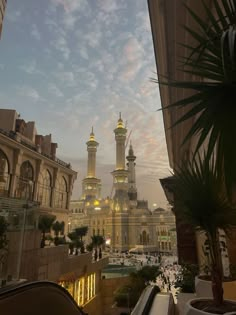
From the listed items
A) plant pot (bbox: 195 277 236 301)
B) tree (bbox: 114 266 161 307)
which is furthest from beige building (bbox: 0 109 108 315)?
plant pot (bbox: 195 277 236 301)

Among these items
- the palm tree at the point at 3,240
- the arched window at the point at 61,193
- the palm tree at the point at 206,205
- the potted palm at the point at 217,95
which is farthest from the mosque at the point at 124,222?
the potted palm at the point at 217,95

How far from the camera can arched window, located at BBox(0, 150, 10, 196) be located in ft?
50.7

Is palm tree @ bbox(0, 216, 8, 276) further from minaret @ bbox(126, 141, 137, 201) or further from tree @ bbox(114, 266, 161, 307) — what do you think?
minaret @ bbox(126, 141, 137, 201)

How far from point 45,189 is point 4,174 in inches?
212

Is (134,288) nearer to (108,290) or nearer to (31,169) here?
(108,290)

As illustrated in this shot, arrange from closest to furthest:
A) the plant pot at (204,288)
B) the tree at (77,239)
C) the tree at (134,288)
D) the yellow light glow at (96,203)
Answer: the plant pot at (204,288) → the tree at (134,288) → the tree at (77,239) → the yellow light glow at (96,203)

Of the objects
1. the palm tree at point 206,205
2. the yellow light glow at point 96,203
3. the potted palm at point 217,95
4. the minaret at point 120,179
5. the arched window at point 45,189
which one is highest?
the minaret at point 120,179

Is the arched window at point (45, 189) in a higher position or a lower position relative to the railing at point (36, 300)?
higher

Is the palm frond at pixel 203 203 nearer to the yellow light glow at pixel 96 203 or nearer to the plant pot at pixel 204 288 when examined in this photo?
the plant pot at pixel 204 288

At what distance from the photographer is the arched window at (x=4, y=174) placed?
608 inches

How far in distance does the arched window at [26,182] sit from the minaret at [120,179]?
33.7 m

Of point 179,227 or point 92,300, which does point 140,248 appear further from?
point 179,227

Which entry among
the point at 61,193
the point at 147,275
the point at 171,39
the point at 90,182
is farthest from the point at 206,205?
the point at 90,182

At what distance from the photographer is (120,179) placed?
174ft
